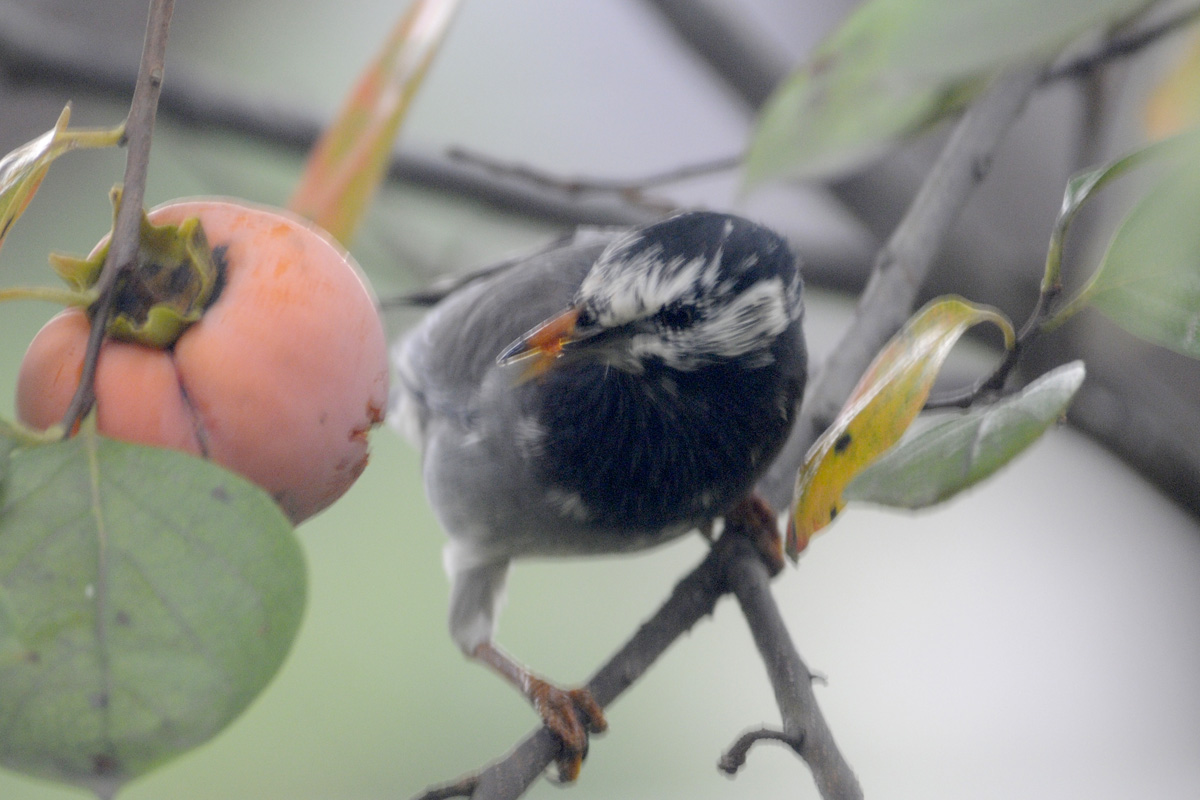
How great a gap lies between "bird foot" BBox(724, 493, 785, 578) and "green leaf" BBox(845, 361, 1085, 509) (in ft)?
2.02

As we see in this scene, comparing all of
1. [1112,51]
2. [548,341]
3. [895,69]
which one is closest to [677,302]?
[548,341]

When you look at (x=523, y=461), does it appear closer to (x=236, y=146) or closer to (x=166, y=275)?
(x=166, y=275)

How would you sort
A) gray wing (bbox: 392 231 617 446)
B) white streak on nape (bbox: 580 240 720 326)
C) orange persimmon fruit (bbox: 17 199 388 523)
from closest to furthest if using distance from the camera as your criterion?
1. orange persimmon fruit (bbox: 17 199 388 523)
2. white streak on nape (bbox: 580 240 720 326)
3. gray wing (bbox: 392 231 617 446)

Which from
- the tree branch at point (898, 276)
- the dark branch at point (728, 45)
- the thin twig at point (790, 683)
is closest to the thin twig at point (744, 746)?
the thin twig at point (790, 683)

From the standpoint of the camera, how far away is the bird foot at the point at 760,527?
114cm

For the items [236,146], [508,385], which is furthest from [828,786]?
[236,146]

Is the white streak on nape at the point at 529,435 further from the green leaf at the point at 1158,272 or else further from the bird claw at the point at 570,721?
the green leaf at the point at 1158,272

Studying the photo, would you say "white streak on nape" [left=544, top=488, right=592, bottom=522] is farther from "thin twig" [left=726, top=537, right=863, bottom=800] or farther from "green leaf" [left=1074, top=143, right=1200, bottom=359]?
"green leaf" [left=1074, top=143, right=1200, bottom=359]

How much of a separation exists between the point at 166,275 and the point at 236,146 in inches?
47.7

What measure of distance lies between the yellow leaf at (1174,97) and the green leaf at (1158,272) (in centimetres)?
59

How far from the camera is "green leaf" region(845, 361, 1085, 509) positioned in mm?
482

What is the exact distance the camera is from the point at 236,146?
1.72 meters

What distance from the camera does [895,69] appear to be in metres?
0.81

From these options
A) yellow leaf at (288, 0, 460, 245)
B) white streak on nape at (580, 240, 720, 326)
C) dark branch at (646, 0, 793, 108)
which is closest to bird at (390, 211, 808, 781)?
white streak on nape at (580, 240, 720, 326)
